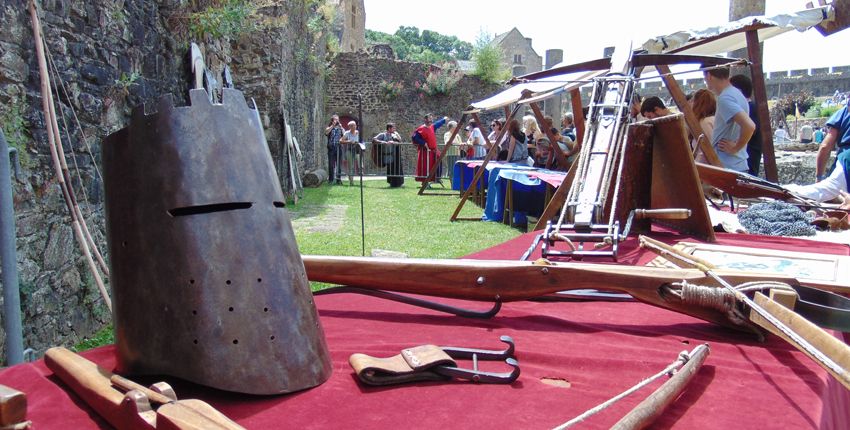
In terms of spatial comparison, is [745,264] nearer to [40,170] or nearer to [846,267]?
[846,267]

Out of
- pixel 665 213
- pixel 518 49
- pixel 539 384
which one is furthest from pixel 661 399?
pixel 518 49

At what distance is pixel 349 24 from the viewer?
36688mm

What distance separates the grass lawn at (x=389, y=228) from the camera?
6496 mm

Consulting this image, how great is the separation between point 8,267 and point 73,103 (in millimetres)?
2190

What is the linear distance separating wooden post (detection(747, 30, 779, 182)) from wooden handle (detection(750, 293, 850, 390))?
4.94 m

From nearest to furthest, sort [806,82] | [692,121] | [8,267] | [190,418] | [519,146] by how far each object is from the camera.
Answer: [190,418], [8,267], [692,121], [519,146], [806,82]

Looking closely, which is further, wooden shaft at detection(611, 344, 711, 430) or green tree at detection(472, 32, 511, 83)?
green tree at detection(472, 32, 511, 83)

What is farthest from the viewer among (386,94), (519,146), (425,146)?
(386,94)

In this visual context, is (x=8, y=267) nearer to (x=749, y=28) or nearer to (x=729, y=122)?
(x=729, y=122)

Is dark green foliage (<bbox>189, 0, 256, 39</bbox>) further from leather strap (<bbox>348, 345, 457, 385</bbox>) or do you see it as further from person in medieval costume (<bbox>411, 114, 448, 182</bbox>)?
person in medieval costume (<bbox>411, 114, 448, 182</bbox>)

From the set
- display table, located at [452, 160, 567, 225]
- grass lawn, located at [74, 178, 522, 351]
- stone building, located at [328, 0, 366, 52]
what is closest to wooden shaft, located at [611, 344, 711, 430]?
grass lawn, located at [74, 178, 522, 351]

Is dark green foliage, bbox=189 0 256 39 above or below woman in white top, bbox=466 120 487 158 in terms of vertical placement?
above

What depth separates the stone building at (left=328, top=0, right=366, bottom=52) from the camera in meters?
35.1

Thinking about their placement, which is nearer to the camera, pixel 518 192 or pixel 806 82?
pixel 518 192
